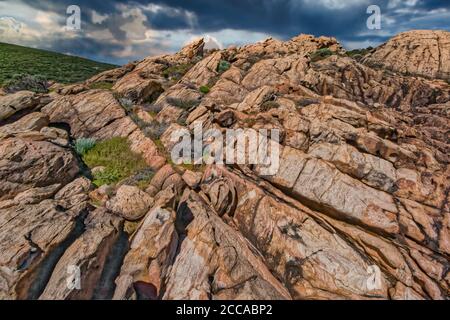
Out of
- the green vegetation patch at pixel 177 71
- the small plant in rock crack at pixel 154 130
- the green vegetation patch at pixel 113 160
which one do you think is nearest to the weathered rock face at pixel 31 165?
the green vegetation patch at pixel 113 160

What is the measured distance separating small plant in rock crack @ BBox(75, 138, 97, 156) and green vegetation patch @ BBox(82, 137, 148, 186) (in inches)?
9.3

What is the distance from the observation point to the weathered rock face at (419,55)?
4106cm

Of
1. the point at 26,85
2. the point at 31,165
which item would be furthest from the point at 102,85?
the point at 31,165

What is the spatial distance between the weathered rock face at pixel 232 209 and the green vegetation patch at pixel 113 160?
80cm

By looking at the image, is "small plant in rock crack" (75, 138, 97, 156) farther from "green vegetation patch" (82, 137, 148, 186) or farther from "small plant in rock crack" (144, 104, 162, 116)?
"small plant in rock crack" (144, 104, 162, 116)

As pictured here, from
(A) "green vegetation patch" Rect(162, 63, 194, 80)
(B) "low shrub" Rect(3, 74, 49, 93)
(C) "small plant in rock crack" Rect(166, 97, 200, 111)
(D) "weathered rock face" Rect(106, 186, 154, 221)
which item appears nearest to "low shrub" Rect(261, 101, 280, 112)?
(C) "small plant in rock crack" Rect(166, 97, 200, 111)

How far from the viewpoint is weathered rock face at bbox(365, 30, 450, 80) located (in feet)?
135

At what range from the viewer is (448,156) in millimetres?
19500

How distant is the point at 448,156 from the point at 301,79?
16.6 metres

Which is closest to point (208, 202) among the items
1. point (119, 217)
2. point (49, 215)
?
point (119, 217)

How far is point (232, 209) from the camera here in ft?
50.6

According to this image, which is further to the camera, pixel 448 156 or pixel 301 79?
pixel 301 79

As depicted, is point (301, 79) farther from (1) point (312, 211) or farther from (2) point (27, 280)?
(2) point (27, 280)

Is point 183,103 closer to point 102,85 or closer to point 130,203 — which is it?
point 102,85
